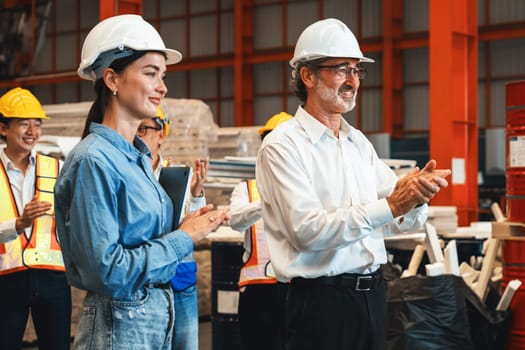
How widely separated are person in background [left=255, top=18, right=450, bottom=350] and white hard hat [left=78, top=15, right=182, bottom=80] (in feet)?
2.45

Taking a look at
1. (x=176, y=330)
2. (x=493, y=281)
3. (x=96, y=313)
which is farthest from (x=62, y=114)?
(x=96, y=313)

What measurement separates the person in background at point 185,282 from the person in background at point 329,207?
57 cm

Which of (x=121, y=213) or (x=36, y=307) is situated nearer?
(x=121, y=213)

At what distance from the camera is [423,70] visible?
56.3 feet

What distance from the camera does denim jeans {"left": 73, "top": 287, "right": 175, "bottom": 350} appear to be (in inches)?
91.1

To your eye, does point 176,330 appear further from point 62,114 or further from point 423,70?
point 423,70

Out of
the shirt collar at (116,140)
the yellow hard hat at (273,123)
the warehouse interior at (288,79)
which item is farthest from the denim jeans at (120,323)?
the warehouse interior at (288,79)

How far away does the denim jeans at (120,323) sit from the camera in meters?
2.31

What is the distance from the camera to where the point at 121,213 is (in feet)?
7.46

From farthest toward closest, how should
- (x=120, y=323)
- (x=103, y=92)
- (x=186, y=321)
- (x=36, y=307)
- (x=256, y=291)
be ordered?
(x=256, y=291), (x=36, y=307), (x=186, y=321), (x=103, y=92), (x=120, y=323)

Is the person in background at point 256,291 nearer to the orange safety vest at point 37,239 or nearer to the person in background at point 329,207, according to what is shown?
the orange safety vest at point 37,239

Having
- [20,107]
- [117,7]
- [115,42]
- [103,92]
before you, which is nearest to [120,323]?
[103,92]

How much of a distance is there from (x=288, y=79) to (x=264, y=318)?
14017 mm

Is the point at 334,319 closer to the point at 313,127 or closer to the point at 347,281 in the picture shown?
the point at 347,281
